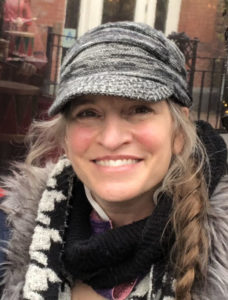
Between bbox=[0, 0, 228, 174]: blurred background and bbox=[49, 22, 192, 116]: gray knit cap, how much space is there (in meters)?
1.79

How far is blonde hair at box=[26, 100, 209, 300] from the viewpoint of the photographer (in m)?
1.53

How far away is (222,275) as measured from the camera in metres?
1.55

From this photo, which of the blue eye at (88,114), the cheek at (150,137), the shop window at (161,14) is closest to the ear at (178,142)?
the cheek at (150,137)

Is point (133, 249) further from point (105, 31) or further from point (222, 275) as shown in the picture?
point (105, 31)

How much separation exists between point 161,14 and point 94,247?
2435mm

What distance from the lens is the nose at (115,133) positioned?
1.61 metres

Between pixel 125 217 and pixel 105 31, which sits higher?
pixel 105 31

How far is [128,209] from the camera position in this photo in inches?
69.6

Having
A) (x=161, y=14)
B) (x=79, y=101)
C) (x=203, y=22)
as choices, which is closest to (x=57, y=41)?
(x=161, y=14)

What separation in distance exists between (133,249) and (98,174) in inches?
10.1

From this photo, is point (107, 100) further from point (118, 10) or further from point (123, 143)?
point (118, 10)

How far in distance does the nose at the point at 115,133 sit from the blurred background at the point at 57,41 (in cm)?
185

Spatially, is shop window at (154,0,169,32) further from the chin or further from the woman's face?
the chin

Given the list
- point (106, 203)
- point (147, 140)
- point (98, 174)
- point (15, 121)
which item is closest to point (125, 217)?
point (106, 203)
